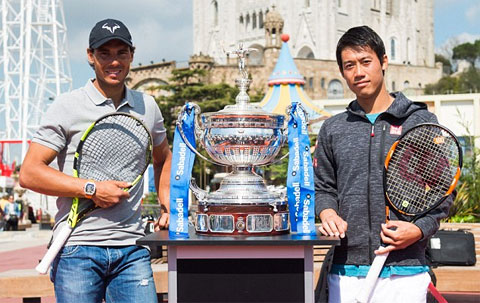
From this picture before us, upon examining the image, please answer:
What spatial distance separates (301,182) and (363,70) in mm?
677

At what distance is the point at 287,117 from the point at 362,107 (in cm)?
48

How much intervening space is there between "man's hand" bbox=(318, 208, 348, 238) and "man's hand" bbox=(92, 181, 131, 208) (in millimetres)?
1029

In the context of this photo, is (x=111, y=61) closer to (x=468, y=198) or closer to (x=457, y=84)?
(x=468, y=198)

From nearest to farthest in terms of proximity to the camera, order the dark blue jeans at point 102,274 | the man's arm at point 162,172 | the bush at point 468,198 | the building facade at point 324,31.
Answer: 1. the dark blue jeans at point 102,274
2. the man's arm at point 162,172
3. the bush at point 468,198
4. the building facade at point 324,31

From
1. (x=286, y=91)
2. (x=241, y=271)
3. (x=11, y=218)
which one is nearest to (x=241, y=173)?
(x=241, y=271)

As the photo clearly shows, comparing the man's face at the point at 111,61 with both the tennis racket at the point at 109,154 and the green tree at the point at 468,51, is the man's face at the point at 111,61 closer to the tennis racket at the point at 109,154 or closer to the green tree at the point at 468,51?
the tennis racket at the point at 109,154

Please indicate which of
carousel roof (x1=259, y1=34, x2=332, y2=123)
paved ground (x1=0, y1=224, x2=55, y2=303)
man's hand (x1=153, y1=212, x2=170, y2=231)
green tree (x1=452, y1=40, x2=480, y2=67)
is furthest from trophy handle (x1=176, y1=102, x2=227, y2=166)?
green tree (x1=452, y1=40, x2=480, y2=67)

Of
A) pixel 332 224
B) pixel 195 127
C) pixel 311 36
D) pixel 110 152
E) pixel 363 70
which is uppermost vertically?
pixel 311 36

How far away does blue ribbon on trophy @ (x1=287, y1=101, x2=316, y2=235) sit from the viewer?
13.0 feet

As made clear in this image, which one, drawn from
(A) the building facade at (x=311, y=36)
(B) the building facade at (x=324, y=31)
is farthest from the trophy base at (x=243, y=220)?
(B) the building facade at (x=324, y=31)

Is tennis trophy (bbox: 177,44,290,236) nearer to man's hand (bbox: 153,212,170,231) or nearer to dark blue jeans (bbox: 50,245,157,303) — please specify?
man's hand (bbox: 153,212,170,231)

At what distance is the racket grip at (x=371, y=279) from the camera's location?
11.8ft

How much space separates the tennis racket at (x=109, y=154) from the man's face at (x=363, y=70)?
1133mm

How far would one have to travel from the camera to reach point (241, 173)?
4.21m
